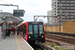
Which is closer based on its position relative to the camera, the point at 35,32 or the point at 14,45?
the point at 14,45

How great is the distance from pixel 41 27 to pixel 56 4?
218ft

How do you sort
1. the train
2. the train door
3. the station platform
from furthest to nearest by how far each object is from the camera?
the train door
the train
the station platform

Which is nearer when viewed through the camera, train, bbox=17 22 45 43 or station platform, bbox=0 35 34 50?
station platform, bbox=0 35 34 50

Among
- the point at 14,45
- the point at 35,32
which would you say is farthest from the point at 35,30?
the point at 14,45

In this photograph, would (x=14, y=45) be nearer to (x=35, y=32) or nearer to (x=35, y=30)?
(x=35, y=32)

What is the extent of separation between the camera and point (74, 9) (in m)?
82.8

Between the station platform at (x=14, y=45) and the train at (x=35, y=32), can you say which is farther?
the train at (x=35, y=32)

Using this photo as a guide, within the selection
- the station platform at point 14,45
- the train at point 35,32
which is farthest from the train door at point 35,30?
the station platform at point 14,45

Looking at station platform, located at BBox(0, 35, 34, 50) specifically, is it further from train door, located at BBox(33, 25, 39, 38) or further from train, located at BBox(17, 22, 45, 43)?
train door, located at BBox(33, 25, 39, 38)

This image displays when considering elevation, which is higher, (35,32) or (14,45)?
(35,32)

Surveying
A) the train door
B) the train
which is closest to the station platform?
the train

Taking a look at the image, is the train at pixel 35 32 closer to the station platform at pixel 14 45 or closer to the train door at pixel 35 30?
the train door at pixel 35 30

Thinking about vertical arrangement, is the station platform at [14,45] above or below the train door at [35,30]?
below

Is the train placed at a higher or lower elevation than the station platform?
higher
